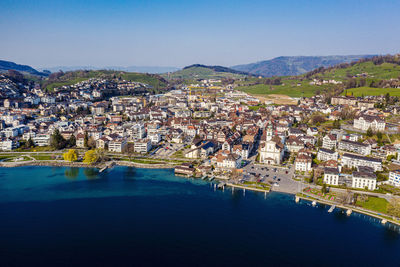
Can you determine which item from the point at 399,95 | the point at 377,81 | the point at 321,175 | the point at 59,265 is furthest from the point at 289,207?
the point at 377,81

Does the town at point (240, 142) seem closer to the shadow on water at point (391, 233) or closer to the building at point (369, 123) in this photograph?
the building at point (369, 123)

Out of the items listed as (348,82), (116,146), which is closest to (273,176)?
(116,146)

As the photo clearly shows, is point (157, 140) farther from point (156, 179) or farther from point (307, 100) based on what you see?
point (307, 100)

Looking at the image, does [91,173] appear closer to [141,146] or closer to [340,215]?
[141,146]

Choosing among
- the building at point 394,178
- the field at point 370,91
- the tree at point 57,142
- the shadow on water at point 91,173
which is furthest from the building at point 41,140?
the field at point 370,91

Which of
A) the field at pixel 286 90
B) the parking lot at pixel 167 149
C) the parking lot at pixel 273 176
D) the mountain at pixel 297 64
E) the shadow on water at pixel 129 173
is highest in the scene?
the mountain at pixel 297 64

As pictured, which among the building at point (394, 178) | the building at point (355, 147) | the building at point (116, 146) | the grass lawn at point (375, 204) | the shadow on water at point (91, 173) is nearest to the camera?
the grass lawn at point (375, 204)
